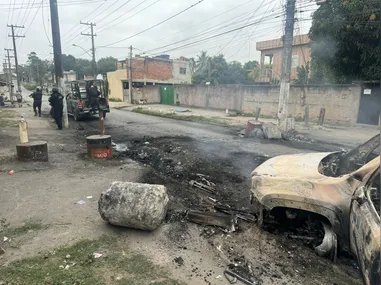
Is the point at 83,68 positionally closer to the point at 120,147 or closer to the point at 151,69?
the point at 151,69

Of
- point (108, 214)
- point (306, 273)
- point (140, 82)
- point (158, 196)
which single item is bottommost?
point (306, 273)

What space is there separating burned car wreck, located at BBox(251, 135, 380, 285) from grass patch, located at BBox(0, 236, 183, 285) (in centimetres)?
160

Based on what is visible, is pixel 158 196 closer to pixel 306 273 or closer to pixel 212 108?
pixel 306 273

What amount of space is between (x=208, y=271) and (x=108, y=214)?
60.4 inches

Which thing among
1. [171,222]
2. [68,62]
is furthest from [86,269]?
[68,62]

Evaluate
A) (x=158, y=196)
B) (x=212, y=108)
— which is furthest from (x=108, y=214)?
(x=212, y=108)

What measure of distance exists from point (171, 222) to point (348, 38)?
14.0 meters

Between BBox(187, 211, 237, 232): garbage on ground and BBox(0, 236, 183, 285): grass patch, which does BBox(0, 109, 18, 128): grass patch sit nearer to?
BBox(0, 236, 183, 285): grass patch

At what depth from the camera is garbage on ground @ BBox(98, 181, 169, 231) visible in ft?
11.5

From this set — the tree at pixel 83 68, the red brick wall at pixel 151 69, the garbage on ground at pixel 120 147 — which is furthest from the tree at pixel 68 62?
the garbage on ground at pixel 120 147

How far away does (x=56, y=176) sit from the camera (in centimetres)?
588

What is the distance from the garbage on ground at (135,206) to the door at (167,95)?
27362mm

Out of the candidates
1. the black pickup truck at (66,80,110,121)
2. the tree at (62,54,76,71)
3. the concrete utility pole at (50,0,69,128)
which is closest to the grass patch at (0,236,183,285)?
the concrete utility pole at (50,0,69,128)

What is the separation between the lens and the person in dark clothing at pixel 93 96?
14911 millimetres
